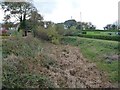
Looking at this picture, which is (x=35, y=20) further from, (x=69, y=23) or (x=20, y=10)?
(x=69, y=23)

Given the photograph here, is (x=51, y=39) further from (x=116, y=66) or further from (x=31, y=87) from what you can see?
(x=31, y=87)

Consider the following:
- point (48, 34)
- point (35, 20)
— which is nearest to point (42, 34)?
point (48, 34)

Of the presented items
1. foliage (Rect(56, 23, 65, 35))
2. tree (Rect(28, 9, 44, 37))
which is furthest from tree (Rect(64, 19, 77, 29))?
tree (Rect(28, 9, 44, 37))

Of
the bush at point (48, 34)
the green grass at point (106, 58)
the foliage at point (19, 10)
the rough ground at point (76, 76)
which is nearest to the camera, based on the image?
the rough ground at point (76, 76)

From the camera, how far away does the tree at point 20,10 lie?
16.9 metres

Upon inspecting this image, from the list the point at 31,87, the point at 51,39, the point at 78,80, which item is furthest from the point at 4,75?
the point at 51,39

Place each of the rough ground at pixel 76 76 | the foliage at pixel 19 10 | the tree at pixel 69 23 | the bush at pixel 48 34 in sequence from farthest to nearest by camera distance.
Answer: the tree at pixel 69 23 < the foliage at pixel 19 10 < the bush at pixel 48 34 < the rough ground at pixel 76 76

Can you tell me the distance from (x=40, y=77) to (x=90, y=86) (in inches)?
73.8

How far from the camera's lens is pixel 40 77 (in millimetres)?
6273

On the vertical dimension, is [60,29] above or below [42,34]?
above

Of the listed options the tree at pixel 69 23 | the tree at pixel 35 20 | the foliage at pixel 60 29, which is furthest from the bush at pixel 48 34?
the tree at pixel 69 23

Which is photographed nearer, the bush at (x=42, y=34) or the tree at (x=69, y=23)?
the bush at (x=42, y=34)

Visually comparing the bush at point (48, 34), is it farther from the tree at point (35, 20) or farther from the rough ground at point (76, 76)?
the rough ground at point (76, 76)

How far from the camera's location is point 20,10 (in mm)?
17625
